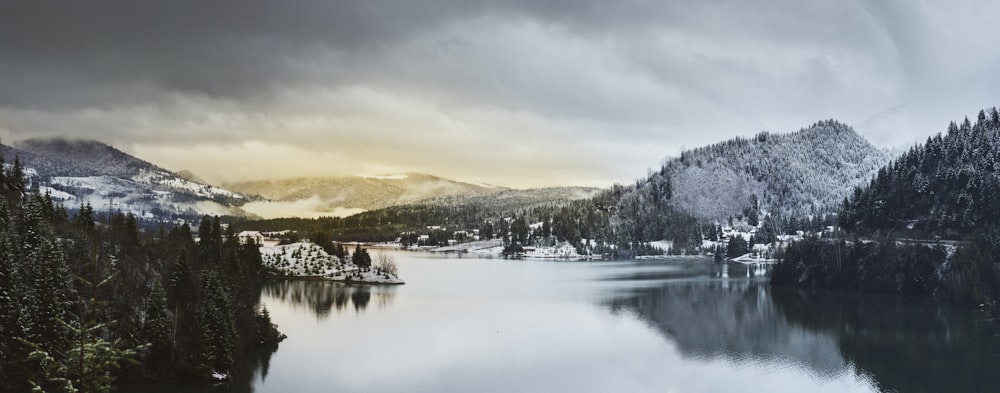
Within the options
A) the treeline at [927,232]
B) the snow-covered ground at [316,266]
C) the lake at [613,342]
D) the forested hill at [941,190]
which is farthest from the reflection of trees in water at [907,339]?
the snow-covered ground at [316,266]

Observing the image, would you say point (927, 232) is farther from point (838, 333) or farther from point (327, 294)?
point (327, 294)

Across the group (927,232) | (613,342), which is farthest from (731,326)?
(927,232)

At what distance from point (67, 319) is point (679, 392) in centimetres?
4801

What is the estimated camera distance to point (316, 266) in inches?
5925

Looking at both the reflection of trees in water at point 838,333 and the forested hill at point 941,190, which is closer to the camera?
the reflection of trees in water at point 838,333

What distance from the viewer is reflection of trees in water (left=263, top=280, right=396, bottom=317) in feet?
344

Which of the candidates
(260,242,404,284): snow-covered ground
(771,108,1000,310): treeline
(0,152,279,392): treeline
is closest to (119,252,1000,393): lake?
(0,152,279,392): treeline

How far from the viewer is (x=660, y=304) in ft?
363

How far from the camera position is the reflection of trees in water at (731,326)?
71500 mm

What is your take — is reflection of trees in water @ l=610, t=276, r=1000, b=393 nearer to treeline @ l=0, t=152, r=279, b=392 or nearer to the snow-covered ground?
treeline @ l=0, t=152, r=279, b=392

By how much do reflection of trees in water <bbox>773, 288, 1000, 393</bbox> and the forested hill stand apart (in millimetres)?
32382

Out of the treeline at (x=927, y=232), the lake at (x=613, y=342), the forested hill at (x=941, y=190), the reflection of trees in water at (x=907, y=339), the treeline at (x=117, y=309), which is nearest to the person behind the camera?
the treeline at (x=117, y=309)

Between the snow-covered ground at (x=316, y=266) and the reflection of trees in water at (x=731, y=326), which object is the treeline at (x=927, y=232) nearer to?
the reflection of trees in water at (x=731, y=326)

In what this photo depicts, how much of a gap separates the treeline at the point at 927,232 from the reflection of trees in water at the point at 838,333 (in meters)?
7.89
